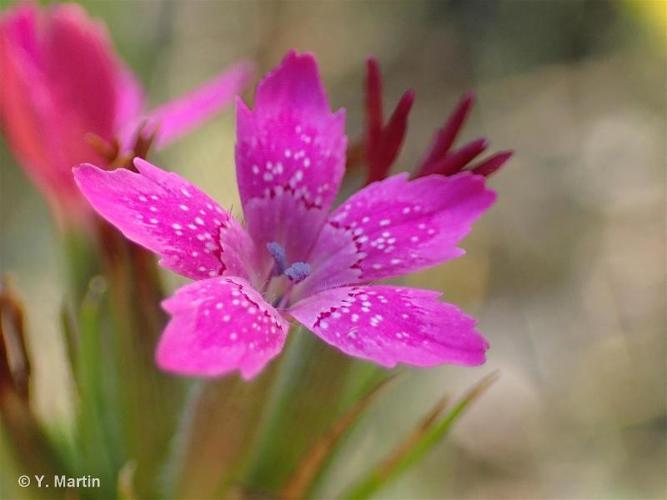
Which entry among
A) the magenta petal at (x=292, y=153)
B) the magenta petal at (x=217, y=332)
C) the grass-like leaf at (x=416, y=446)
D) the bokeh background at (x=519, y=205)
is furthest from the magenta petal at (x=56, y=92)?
the bokeh background at (x=519, y=205)

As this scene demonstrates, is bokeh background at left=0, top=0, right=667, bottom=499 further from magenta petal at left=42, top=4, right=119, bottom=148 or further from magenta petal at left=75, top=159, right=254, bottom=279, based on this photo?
magenta petal at left=75, top=159, right=254, bottom=279

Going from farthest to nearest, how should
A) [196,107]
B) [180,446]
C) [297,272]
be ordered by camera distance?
[196,107] → [180,446] → [297,272]

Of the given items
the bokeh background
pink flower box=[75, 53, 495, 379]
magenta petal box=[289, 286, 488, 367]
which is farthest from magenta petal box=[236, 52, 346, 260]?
the bokeh background

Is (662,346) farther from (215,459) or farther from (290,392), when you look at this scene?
(215,459)

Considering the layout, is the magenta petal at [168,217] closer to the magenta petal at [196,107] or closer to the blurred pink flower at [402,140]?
the blurred pink flower at [402,140]

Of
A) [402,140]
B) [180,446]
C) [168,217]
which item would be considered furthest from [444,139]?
[180,446]

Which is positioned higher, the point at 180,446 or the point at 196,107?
the point at 196,107

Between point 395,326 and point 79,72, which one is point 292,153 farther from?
point 79,72

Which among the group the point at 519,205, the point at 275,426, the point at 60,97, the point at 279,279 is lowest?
the point at 519,205
